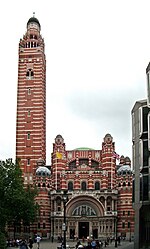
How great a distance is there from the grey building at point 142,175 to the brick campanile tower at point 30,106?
50.8 meters

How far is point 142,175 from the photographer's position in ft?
146

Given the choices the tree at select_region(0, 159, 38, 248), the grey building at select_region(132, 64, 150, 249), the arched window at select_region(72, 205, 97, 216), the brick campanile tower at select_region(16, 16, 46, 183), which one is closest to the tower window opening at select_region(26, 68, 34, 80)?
the brick campanile tower at select_region(16, 16, 46, 183)

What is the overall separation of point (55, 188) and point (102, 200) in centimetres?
995

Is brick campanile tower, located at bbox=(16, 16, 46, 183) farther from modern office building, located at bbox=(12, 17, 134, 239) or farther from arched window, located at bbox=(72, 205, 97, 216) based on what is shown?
arched window, located at bbox=(72, 205, 97, 216)

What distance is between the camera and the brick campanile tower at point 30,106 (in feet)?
317

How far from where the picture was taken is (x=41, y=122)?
97.6m

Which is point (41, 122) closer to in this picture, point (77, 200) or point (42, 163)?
point (42, 163)

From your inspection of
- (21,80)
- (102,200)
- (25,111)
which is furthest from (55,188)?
(21,80)

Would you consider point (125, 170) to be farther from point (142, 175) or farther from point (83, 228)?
point (142, 175)

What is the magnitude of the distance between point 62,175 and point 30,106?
1594cm

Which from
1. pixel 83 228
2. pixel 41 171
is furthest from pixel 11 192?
pixel 83 228

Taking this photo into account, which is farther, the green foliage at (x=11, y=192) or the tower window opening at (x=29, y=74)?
the tower window opening at (x=29, y=74)

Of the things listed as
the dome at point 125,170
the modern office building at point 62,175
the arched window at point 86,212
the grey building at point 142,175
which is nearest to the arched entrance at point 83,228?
the modern office building at point 62,175

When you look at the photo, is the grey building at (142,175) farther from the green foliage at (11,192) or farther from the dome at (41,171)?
the dome at (41,171)
